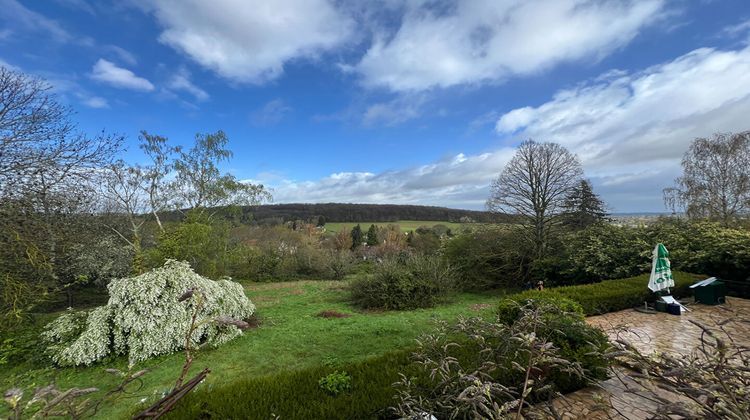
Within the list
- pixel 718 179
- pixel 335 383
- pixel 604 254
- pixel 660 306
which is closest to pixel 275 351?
pixel 335 383

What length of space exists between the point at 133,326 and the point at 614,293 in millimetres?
11192

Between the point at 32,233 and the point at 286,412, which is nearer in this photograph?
the point at 286,412

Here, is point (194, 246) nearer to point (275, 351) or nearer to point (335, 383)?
point (275, 351)

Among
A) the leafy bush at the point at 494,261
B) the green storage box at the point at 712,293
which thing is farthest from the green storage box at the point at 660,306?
the leafy bush at the point at 494,261

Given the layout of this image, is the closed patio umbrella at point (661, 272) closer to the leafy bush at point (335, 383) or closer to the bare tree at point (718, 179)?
the leafy bush at point (335, 383)

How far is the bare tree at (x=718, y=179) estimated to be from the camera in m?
17.5

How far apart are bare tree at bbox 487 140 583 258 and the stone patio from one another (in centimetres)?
625

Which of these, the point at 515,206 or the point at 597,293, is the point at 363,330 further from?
the point at 515,206

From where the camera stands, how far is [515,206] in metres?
14.3

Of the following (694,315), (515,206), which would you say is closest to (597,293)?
(694,315)

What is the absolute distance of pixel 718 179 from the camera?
1844 cm

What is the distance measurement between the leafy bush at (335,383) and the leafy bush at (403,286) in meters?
8.41

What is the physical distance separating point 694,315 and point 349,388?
322 inches

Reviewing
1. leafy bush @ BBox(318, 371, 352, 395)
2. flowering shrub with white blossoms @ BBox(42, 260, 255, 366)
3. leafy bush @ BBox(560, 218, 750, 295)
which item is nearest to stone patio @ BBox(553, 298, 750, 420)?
leafy bush @ BBox(560, 218, 750, 295)
